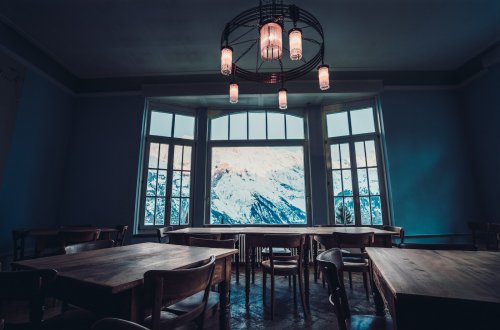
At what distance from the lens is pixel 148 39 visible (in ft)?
12.5

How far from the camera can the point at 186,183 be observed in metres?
4.95

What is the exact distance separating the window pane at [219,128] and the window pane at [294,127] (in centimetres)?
138

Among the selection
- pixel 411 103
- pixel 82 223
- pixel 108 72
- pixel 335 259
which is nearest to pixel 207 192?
pixel 82 223

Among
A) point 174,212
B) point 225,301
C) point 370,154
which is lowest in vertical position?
point 225,301

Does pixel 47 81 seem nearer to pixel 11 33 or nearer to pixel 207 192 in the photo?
pixel 11 33

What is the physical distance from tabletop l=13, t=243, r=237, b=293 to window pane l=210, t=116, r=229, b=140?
141 inches

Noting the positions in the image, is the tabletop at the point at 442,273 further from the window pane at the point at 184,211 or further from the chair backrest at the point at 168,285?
the window pane at the point at 184,211

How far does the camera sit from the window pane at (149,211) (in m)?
4.60

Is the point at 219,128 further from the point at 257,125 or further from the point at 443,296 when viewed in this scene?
the point at 443,296

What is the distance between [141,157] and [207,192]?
4.89 feet

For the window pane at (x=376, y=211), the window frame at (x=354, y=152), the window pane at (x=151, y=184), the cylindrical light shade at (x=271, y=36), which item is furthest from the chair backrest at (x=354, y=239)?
the window pane at (x=151, y=184)

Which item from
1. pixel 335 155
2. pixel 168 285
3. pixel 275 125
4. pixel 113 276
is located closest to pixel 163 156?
pixel 275 125

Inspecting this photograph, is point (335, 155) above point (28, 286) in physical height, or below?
above

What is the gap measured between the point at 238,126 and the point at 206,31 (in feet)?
6.84
